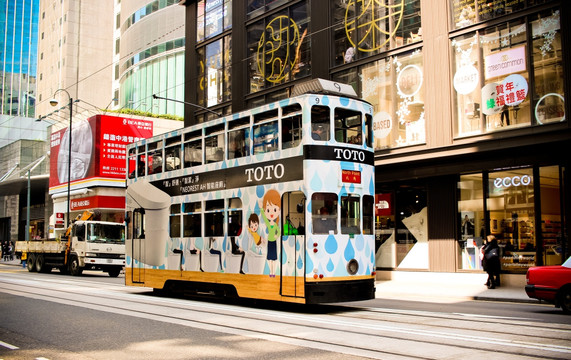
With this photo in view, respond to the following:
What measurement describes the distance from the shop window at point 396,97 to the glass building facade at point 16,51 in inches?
4306

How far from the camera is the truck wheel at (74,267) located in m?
28.8

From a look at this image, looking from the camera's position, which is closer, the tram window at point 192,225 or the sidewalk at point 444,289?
the tram window at point 192,225

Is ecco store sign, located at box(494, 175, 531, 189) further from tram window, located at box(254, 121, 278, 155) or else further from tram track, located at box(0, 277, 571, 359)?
tram window, located at box(254, 121, 278, 155)

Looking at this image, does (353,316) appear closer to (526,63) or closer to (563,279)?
(563,279)

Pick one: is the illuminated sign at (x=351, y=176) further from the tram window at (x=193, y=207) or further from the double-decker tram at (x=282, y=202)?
the tram window at (x=193, y=207)

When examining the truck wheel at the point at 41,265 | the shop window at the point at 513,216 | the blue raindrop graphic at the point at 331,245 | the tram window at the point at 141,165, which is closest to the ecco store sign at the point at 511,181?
A: the shop window at the point at 513,216

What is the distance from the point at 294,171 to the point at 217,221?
302 cm

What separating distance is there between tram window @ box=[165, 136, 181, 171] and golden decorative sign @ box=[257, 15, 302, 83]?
11560mm

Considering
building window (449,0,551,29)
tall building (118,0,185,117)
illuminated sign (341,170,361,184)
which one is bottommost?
illuminated sign (341,170,361,184)

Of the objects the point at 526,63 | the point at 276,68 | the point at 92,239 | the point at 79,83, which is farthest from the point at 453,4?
the point at 79,83

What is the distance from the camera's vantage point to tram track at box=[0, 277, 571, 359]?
7949 mm

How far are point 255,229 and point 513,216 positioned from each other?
34.1 ft

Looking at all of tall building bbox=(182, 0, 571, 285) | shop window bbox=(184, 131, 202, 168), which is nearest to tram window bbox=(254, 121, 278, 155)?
shop window bbox=(184, 131, 202, 168)

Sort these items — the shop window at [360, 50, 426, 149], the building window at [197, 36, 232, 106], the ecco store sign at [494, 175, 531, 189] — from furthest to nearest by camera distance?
1. the building window at [197, 36, 232, 106]
2. the shop window at [360, 50, 426, 149]
3. the ecco store sign at [494, 175, 531, 189]
